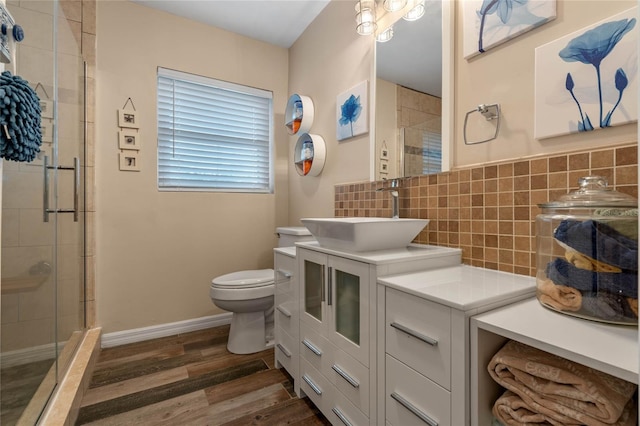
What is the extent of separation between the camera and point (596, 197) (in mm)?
805

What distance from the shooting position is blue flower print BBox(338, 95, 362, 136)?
1.91 m

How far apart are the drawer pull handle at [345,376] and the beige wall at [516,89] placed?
103 centimetres

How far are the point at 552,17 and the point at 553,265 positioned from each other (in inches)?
33.9

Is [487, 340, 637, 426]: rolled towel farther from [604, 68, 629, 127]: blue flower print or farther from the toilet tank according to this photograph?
the toilet tank

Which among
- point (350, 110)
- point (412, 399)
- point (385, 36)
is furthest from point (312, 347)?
point (385, 36)

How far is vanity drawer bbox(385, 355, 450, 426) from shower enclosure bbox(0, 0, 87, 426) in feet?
4.50

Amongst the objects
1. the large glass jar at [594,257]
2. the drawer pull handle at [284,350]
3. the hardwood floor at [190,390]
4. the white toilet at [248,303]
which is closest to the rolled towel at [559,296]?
the large glass jar at [594,257]

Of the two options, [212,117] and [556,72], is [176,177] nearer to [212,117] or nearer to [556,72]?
[212,117]

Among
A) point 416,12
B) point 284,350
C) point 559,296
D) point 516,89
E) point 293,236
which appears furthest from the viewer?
point 293,236

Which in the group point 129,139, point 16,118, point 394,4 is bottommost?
point 16,118

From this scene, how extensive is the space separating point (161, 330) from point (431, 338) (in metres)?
2.24

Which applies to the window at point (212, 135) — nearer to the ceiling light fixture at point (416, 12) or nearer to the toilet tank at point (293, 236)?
the toilet tank at point (293, 236)

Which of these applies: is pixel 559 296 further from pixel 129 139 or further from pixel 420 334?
pixel 129 139

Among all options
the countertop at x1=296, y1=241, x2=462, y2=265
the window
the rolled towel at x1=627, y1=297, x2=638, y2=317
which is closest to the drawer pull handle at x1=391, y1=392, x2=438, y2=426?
the countertop at x1=296, y1=241, x2=462, y2=265
